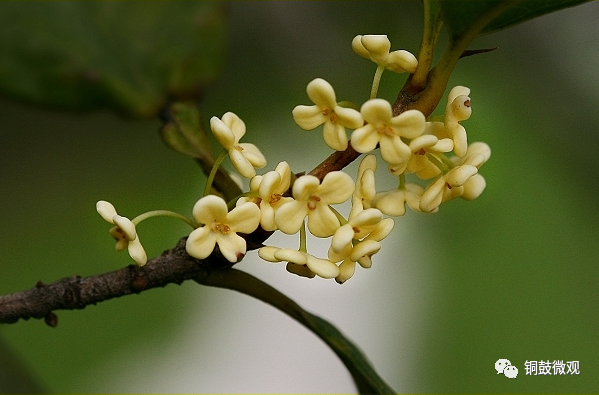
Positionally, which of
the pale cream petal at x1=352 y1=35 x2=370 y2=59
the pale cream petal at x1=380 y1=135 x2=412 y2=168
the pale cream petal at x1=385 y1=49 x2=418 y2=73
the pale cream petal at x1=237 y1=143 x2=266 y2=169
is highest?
the pale cream petal at x1=352 y1=35 x2=370 y2=59

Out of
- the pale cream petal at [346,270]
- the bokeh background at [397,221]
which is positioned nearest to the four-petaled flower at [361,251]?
the pale cream petal at [346,270]

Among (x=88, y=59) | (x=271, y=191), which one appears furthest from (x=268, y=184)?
(x=88, y=59)

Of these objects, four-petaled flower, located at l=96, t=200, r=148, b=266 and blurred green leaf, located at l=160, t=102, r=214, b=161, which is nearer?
four-petaled flower, located at l=96, t=200, r=148, b=266

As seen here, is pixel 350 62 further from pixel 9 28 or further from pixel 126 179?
pixel 9 28

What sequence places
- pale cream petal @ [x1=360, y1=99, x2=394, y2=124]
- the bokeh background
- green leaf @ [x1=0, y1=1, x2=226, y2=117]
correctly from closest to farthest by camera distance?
pale cream petal @ [x1=360, y1=99, x2=394, y2=124]
green leaf @ [x1=0, y1=1, x2=226, y2=117]
the bokeh background

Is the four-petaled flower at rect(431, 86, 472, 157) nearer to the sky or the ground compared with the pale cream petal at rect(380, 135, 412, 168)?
nearer to the sky

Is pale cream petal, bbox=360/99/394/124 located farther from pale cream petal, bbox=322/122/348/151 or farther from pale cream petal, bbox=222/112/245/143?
pale cream petal, bbox=222/112/245/143

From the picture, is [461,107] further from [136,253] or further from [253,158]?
[136,253]

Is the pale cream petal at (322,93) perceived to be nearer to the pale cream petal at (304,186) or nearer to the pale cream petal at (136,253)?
the pale cream petal at (304,186)

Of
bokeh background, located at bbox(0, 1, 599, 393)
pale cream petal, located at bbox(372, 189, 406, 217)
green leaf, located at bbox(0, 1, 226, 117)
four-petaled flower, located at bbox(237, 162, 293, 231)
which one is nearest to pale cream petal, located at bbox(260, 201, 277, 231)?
four-petaled flower, located at bbox(237, 162, 293, 231)
